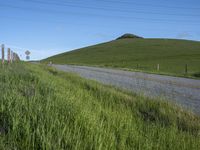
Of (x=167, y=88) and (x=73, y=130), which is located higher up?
(x=73, y=130)

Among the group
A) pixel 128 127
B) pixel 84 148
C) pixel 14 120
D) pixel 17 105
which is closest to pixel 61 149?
pixel 84 148

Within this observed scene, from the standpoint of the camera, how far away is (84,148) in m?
3.47

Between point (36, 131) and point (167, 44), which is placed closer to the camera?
point (36, 131)

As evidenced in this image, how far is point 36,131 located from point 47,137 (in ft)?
1.10

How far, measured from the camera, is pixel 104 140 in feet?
12.6

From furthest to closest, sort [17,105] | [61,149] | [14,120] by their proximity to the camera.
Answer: [17,105], [14,120], [61,149]

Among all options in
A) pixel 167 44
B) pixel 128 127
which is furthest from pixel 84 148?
pixel 167 44

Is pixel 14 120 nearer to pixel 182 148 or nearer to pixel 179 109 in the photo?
pixel 182 148

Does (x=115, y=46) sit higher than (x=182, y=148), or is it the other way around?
(x=115, y=46)

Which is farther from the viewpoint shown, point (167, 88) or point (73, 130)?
point (167, 88)

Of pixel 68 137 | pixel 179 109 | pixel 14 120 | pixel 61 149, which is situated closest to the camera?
pixel 61 149

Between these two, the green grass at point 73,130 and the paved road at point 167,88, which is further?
the paved road at point 167,88

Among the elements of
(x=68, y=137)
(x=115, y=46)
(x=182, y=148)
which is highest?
(x=115, y=46)

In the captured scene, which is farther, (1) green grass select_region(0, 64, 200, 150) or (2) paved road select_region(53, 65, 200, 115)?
(2) paved road select_region(53, 65, 200, 115)
